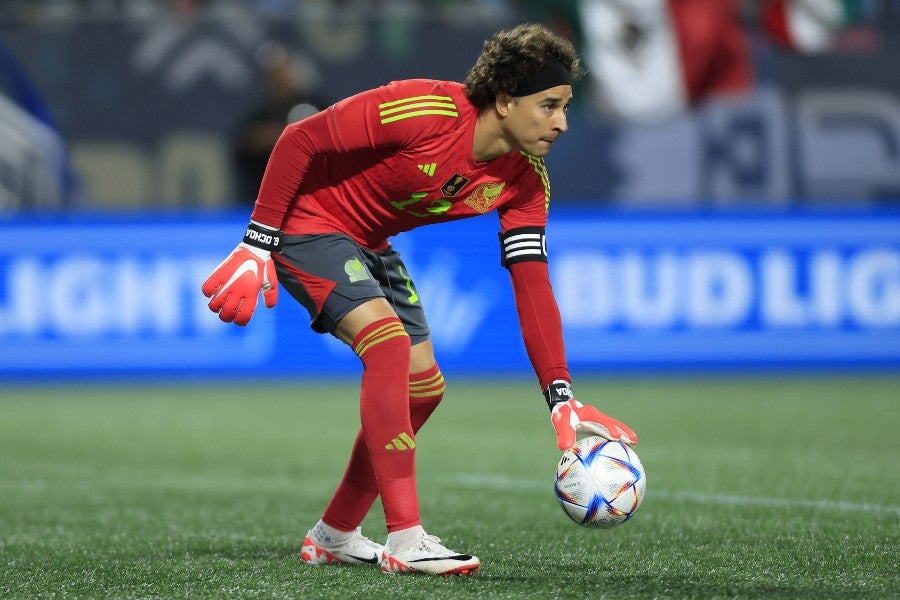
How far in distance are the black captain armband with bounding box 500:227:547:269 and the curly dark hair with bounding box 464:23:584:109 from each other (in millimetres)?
499

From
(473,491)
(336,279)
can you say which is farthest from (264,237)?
(473,491)

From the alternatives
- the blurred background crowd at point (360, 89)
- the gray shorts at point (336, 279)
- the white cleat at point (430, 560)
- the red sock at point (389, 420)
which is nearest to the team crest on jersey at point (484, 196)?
the gray shorts at point (336, 279)

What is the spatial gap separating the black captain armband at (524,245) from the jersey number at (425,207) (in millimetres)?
255

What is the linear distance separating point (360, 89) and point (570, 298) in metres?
3.01

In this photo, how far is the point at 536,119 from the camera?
15.9 feet

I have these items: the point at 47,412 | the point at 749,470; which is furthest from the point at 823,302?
the point at 47,412

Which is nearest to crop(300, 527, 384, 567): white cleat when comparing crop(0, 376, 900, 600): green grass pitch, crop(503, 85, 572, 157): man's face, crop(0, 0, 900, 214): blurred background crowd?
crop(0, 376, 900, 600): green grass pitch

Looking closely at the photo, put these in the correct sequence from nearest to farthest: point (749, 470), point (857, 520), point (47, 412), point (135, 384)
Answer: point (857, 520) < point (749, 470) < point (47, 412) < point (135, 384)

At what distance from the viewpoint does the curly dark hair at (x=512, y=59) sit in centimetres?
484

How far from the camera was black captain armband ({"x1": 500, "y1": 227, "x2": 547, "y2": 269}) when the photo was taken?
5.16m

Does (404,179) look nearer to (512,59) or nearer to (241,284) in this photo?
(512,59)

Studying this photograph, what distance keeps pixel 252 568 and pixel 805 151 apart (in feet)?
34.1

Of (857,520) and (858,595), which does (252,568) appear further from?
(857,520)

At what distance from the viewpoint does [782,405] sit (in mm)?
11102
